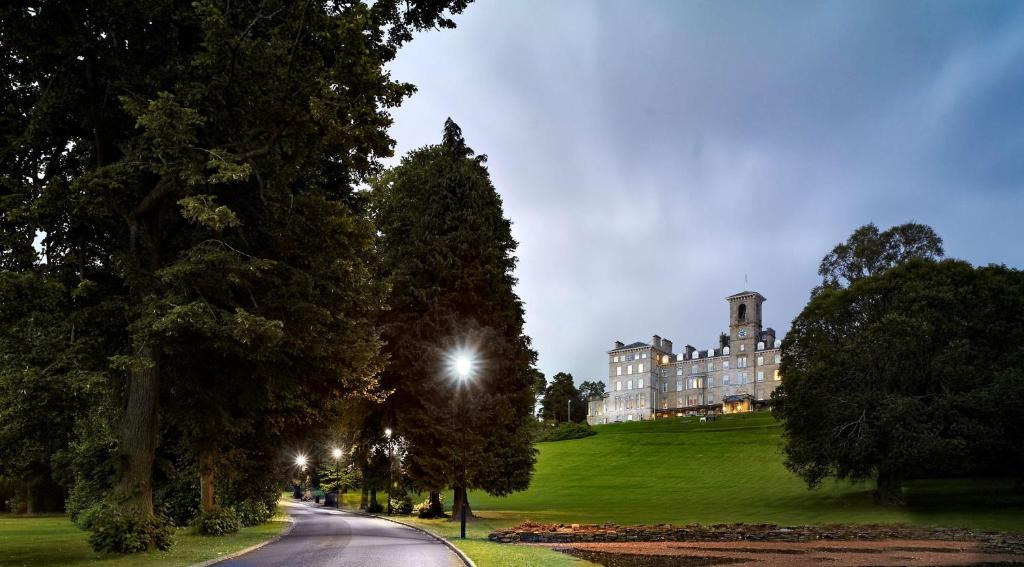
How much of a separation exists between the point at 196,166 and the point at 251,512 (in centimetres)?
2182

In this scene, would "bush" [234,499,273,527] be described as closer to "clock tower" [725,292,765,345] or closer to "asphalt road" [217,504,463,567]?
"asphalt road" [217,504,463,567]

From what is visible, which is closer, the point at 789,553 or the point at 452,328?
the point at 789,553

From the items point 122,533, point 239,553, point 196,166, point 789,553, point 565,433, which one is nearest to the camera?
point 196,166

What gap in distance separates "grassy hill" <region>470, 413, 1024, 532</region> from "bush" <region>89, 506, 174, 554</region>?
21266mm

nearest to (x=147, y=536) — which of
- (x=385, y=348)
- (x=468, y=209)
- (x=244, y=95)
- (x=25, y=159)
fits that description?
(x=25, y=159)

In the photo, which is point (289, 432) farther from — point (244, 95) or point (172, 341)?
point (244, 95)

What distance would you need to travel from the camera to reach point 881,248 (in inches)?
2267

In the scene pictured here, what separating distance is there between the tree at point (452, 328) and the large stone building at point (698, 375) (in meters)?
105

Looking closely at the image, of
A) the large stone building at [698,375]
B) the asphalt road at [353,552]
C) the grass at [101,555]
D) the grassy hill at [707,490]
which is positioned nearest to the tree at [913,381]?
the grassy hill at [707,490]

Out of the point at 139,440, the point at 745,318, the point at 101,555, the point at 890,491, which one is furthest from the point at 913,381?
the point at 745,318

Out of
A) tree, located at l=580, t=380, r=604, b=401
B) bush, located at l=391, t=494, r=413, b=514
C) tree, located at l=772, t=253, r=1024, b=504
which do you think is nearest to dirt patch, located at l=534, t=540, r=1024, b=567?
tree, located at l=772, t=253, r=1024, b=504

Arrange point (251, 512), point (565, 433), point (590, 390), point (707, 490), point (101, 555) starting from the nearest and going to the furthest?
point (101, 555) → point (251, 512) → point (707, 490) → point (565, 433) → point (590, 390)

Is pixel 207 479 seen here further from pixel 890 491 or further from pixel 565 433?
pixel 565 433

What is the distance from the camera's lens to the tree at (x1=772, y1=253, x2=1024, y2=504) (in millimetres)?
36844
